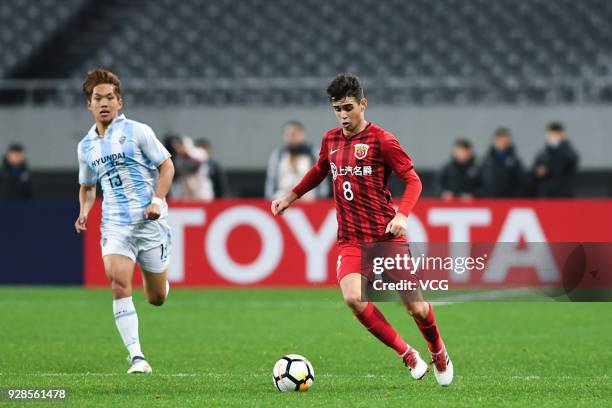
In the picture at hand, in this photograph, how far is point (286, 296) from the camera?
46.7ft

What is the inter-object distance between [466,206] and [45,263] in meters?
5.46

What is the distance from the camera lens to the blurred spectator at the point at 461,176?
16.3 m

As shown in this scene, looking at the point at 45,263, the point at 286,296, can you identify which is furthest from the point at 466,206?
the point at 45,263

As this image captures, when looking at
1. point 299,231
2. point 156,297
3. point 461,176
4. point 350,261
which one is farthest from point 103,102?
point 461,176

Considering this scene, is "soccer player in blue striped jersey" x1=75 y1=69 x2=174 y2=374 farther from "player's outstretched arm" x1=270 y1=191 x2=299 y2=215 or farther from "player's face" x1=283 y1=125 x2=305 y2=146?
"player's face" x1=283 y1=125 x2=305 y2=146

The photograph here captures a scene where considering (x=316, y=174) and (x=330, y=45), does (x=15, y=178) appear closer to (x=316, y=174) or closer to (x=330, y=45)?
(x=330, y=45)

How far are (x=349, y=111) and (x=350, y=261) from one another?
0.87 metres

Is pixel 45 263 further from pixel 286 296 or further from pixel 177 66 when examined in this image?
pixel 177 66

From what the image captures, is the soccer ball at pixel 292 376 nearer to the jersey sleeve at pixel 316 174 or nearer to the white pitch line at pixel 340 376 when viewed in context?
the white pitch line at pixel 340 376

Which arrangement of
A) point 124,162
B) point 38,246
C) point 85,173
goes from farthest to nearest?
point 38,246, point 85,173, point 124,162

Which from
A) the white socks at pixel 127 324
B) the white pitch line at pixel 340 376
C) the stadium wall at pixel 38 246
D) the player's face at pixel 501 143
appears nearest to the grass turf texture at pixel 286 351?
the white pitch line at pixel 340 376


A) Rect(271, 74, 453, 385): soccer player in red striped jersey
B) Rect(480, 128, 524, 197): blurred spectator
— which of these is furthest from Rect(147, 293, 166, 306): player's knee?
Rect(480, 128, 524, 197): blurred spectator

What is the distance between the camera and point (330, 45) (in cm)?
2144

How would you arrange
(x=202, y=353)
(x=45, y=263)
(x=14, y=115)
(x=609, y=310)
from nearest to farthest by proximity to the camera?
(x=202, y=353), (x=609, y=310), (x=45, y=263), (x=14, y=115)
